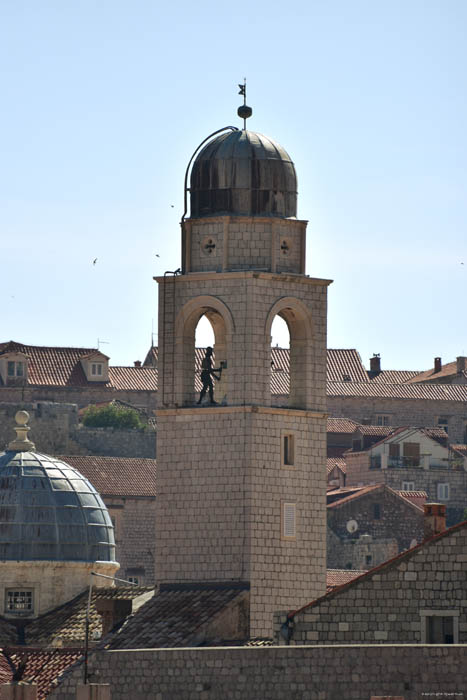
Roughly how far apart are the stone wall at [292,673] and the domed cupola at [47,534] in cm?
1573

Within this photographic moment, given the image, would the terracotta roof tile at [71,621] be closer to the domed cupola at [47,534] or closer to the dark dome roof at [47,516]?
the domed cupola at [47,534]

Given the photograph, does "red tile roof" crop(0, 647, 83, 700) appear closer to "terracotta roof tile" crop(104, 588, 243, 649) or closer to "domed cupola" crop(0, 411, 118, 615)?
"terracotta roof tile" crop(104, 588, 243, 649)

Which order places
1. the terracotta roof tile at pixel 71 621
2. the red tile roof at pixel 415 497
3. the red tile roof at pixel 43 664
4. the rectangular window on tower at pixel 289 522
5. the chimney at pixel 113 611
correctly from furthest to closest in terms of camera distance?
1. the red tile roof at pixel 415 497
2. the terracotta roof tile at pixel 71 621
3. the rectangular window on tower at pixel 289 522
4. the chimney at pixel 113 611
5. the red tile roof at pixel 43 664

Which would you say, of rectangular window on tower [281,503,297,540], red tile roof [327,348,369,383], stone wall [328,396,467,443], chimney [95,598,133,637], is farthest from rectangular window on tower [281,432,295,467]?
red tile roof [327,348,369,383]

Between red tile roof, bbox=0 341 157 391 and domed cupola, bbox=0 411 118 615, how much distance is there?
79.9 m

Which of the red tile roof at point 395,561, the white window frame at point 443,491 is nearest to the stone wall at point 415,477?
the white window frame at point 443,491

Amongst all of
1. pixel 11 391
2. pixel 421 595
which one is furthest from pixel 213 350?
pixel 11 391

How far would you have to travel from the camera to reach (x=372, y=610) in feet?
149

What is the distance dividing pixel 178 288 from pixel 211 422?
107 inches

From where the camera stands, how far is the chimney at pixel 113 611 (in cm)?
5250

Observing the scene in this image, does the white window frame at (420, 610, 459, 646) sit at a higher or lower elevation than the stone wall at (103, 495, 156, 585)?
lower

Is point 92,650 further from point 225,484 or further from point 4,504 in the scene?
point 4,504

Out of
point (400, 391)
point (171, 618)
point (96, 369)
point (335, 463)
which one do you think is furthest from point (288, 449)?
point (400, 391)

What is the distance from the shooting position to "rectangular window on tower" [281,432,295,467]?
5347 centimetres
